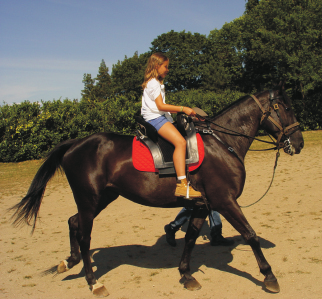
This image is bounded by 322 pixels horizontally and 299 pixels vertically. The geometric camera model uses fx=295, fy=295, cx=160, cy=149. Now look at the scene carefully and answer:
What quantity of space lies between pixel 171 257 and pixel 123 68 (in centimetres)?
5818

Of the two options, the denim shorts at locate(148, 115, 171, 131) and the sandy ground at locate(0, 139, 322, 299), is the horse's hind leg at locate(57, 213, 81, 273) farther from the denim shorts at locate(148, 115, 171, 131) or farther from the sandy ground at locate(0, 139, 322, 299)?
the denim shorts at locate(148, 115, 171, 131)

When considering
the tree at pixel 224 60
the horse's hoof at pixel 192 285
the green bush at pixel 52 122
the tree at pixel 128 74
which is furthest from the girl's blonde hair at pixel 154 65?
the tree at pixel 128 74

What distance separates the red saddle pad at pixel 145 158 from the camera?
151 inches

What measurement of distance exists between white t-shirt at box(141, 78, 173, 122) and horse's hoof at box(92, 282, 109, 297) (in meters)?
2.28

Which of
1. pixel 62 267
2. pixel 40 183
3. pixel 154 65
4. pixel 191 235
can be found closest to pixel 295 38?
pixel 154 65

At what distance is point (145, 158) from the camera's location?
12.8ft

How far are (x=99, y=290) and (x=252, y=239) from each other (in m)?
2.05

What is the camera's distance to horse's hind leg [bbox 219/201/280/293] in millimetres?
3590

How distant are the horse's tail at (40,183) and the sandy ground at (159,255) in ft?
2.87

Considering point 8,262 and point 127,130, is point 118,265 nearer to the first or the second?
point 8,262

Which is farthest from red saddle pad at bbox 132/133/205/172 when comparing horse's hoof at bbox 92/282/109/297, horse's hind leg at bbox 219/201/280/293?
horse's hoof at bbox 92/282/109/297

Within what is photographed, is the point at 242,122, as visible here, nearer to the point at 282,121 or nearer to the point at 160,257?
the point at 282,121

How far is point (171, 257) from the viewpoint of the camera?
483cm

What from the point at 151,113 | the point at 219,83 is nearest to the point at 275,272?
the point at 151,113
